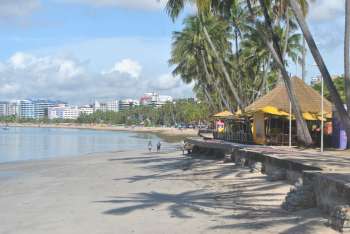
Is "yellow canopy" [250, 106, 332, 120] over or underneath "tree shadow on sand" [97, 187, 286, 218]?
over

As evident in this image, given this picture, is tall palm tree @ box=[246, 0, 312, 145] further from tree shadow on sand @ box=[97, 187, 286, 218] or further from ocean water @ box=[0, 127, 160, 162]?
ocean water @ box=[0, 127, 160, 162]

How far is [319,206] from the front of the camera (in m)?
11.8

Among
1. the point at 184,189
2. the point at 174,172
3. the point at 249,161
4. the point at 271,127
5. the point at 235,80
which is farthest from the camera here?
the point at 235,80

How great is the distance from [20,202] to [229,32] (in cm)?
4150

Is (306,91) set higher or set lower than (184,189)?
higher

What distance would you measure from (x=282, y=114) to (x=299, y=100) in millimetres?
2697

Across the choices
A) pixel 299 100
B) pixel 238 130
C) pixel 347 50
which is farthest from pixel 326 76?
pixel 238 130

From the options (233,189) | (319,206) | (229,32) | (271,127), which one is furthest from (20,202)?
(229,32)

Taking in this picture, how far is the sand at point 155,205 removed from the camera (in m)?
11.8

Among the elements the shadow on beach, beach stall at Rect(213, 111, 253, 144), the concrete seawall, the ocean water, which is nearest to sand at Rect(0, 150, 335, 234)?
the shadow on beach

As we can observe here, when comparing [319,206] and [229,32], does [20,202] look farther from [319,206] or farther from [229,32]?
[229,32]

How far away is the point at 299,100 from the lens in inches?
1325

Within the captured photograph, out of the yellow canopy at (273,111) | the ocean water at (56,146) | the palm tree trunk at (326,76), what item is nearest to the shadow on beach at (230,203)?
the palm tree trunk at (326,76)

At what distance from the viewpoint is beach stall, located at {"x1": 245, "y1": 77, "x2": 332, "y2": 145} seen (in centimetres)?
3241
